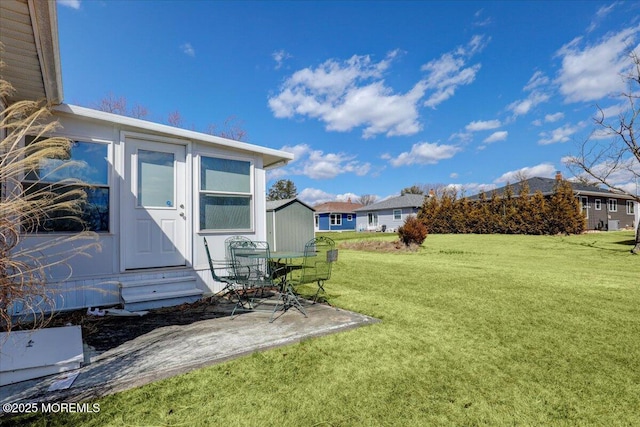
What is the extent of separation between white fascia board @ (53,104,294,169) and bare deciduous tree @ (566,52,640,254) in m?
14.7

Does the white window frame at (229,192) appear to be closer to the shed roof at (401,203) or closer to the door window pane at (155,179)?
the door window pane at (155,179)

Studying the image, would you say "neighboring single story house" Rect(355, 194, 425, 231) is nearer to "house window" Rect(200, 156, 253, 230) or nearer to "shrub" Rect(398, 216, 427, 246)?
"shrub" Rect(398, 216, 427, 246)

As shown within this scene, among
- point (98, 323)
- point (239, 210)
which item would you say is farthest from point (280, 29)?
point (98, 323)

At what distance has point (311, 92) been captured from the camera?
19469 millimetres

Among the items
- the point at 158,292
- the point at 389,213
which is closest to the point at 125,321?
the point at 158,292

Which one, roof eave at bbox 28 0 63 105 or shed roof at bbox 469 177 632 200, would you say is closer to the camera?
roof eave at bbox 28 0 63 105

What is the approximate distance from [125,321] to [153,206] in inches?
74.6

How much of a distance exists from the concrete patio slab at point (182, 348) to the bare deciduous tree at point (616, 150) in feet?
50.2

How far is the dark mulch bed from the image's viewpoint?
10.6ft

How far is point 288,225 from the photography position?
10.6 metres

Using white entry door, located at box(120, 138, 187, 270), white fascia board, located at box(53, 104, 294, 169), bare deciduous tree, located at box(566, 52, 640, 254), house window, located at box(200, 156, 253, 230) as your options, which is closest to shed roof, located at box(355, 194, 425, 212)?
bare deciduous tree, located at box(566, 52, 640, 254)

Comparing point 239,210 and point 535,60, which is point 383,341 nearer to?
point 239,210

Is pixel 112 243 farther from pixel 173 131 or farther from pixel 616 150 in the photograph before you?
pixel 616 150

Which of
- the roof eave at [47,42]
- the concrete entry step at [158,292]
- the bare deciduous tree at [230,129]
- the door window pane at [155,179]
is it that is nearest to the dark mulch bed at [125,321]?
the concrete entry step at [158,292]
